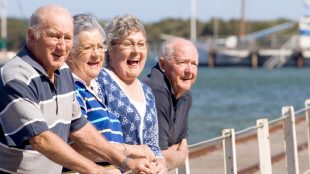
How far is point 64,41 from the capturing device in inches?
207

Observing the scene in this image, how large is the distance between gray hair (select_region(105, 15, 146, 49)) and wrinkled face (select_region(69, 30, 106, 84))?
0.28 m

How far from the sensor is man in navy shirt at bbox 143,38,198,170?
6.46 meters

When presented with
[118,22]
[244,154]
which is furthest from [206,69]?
[118,22]

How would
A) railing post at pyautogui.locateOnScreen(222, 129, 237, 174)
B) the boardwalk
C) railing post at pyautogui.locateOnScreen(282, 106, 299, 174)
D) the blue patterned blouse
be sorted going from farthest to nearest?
the boardwalk
railing post at pyautogui.locateOnScreen(282, 106, 299, 174)
railing post at pyautogui.locateOnScreen(222, 129, 237, 174)
the blue patterned blouse

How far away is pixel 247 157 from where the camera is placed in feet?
50.4

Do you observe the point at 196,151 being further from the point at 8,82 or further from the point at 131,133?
the point at 8,82

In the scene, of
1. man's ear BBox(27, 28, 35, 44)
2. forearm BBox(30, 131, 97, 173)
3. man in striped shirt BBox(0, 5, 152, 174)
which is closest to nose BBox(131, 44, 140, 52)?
man in striped shirt BBox(0, 5, 152, 174)

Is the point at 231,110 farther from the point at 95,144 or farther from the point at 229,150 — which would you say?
the point at 95,144

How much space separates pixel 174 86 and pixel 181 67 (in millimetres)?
128

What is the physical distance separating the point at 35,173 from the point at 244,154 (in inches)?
433

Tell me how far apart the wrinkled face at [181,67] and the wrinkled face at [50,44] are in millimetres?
1436

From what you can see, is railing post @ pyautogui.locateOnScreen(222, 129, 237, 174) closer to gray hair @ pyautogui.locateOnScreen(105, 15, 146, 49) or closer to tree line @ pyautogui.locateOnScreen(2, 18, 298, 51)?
gray hair @ pyautogui.locateOnScreen(105, 15, 146, 49)

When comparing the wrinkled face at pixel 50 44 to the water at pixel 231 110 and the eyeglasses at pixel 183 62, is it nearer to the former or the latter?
the eyeglasses at pixel 183 62

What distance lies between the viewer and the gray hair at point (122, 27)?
604 centimetres
